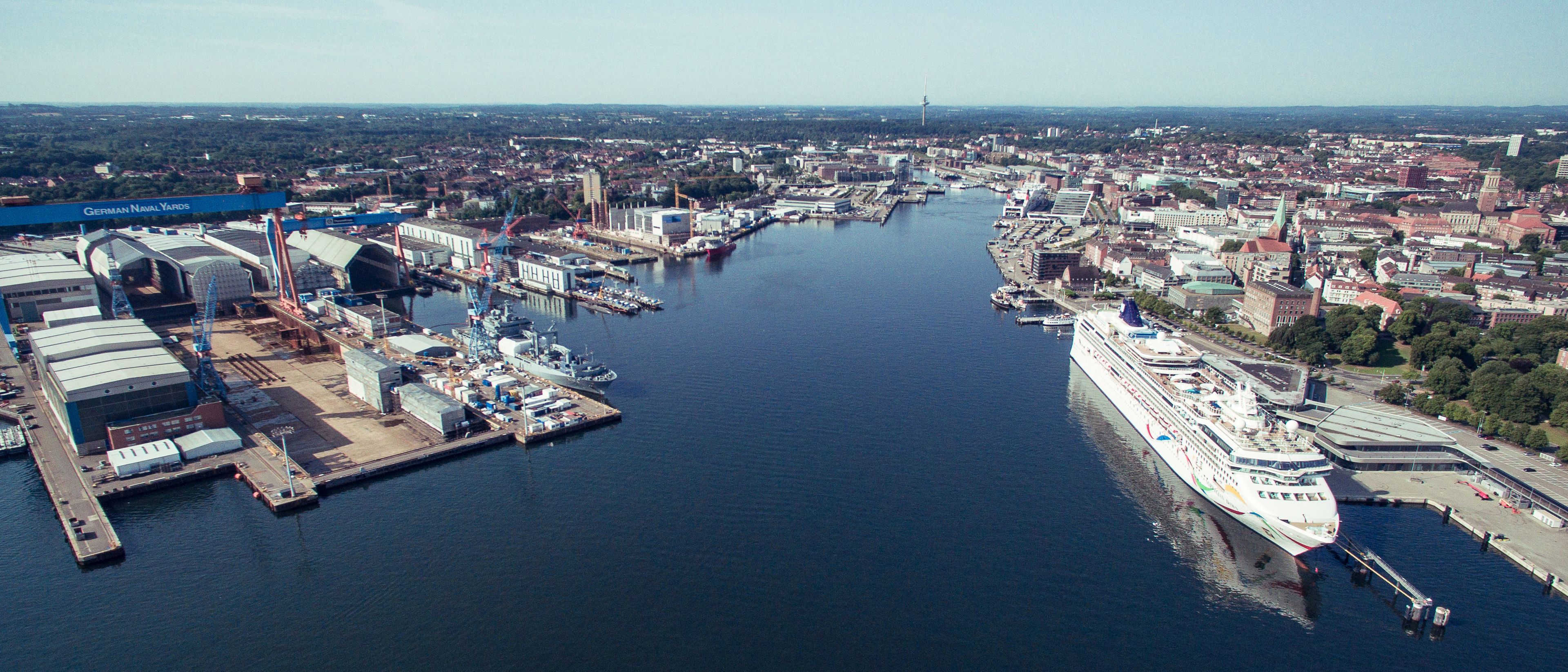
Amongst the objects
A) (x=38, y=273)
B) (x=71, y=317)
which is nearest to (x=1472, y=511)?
(x=71, y=317)

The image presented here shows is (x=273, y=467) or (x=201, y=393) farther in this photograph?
(x=201, y=393)

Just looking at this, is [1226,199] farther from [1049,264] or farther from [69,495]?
[69,495]

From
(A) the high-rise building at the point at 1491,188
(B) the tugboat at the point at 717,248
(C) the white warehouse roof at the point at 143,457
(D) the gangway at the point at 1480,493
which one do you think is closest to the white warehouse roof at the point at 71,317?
(C) the white warehouse roof at the point at 143,457

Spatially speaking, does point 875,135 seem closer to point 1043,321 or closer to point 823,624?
point 1043,321

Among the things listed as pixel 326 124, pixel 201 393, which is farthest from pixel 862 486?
pixel 326 124

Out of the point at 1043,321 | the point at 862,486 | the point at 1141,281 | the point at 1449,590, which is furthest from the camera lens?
the point at 1141,281
